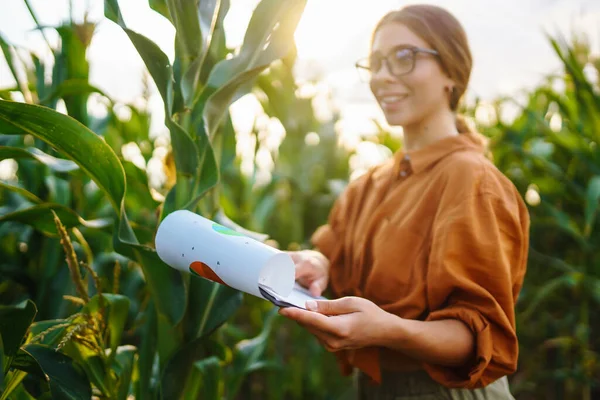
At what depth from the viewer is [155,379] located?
100 cm

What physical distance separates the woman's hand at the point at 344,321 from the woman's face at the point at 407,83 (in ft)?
1.24

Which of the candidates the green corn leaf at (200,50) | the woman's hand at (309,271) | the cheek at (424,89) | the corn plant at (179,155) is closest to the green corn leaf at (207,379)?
the corn plant at (179,155)

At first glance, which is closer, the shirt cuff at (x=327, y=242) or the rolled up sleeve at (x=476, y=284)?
the rolled up sleeve at (x=476, y=284)

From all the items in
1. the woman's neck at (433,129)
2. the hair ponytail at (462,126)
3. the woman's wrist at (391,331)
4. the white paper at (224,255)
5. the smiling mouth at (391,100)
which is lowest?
the woman's wrist at (391,331)

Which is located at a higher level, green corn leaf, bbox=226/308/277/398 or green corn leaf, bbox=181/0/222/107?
green corn leaf, bbox=181/0/222/107

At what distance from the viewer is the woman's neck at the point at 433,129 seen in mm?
993

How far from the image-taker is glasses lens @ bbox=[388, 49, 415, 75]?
3.10 feet

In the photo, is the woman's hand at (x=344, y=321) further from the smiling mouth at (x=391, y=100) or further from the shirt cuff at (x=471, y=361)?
the smiling mouth at (x=391, y=100)

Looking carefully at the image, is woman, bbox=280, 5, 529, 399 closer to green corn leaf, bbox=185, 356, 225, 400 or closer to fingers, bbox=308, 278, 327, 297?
fingers, bbox=308, 278, 327, 297

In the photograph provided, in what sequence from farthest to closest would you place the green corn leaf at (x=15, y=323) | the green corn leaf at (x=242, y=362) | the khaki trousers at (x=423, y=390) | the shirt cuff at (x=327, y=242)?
the green corn leaf at (x=242, y=362) → the shirt cuff at (x=327, y=242) → the khaki trousers at (x=423, y=390) → the green corn leaf at (x=15, y=323)

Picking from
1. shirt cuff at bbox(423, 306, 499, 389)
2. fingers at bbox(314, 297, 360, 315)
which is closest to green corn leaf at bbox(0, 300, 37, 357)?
fingers at bbox(314, 297, 360, 315)

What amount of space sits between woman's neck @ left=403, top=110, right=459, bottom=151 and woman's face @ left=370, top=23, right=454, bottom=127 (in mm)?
11

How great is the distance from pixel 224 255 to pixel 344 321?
0.17 m

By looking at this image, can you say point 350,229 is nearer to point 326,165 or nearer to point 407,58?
point 407,58
